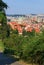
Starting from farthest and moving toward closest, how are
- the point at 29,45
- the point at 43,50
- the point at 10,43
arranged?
the point at 10,43 → the point at 29,45 → the point at 43,50

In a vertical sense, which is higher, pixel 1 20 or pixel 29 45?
pixel 1 20

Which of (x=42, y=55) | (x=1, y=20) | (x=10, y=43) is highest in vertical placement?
(x=1, y=20)

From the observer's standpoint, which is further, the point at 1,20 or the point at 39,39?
the point at 39,39

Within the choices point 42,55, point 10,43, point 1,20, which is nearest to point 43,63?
point 42,55

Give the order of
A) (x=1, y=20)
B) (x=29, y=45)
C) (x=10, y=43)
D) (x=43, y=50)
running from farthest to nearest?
1. (x=10, y=43)
2. (x=29, y=45)
3. (x=43, y=50)
4. (x=1, y=20)

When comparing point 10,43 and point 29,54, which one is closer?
point 29,54

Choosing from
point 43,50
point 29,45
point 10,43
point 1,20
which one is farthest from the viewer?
point 10,43

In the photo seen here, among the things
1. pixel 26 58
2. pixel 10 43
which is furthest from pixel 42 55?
pixel 10 43

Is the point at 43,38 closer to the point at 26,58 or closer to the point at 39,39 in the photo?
the point at 39,39

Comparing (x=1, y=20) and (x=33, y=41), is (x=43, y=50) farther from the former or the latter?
(x=1, y=20)
